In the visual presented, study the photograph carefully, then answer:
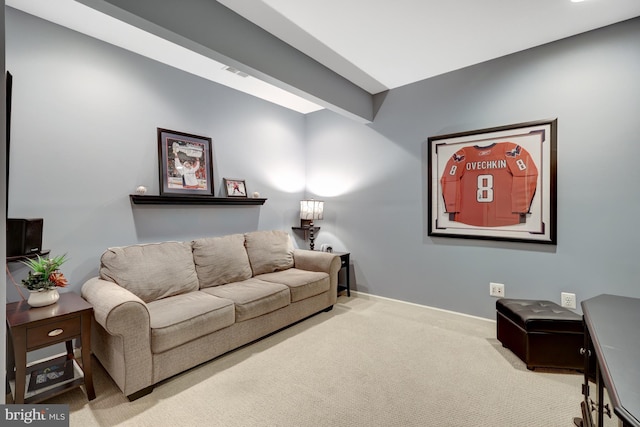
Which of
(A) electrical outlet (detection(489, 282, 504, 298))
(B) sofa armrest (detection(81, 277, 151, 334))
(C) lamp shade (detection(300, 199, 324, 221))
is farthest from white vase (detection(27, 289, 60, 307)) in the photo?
(A) electrical outlet (detection(489, 282, 504, 298))

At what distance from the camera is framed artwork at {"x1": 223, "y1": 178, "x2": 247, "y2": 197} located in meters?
3.43

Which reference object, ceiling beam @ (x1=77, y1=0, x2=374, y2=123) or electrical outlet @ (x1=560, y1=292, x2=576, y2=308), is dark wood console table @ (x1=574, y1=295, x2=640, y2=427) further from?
ceiling beam @ (x1=77, y1=0, x2=374, y2=123)

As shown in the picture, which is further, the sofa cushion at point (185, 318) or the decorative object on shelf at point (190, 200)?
the decorative object on shelf at point (190, 200)

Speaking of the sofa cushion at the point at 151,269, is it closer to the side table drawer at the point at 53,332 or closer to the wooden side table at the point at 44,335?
the wooden side table at the point at 44,335

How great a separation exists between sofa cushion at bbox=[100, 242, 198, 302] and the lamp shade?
1687 millimetres

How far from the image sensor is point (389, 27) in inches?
95.0

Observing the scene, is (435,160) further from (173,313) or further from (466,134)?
(173,313)

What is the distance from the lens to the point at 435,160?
130 inches

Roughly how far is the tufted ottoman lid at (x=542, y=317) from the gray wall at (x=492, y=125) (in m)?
0.44

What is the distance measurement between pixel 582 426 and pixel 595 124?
2.26 meters

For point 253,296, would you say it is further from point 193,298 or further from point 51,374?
point 51,374

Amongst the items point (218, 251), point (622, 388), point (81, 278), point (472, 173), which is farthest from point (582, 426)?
point (81, 278)

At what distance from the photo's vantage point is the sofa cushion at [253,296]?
246 centimetres

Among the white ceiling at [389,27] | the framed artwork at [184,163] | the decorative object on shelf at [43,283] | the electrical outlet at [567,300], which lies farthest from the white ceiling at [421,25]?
the electrical outlet at [567,300]
